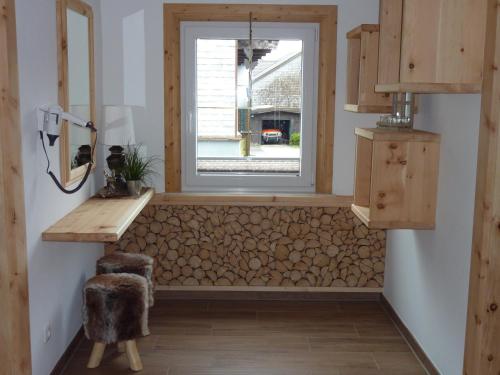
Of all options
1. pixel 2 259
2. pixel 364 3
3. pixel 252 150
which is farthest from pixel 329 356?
pixel 364 3

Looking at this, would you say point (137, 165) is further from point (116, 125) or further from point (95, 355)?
point (95, 355)

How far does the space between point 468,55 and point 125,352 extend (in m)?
2.43

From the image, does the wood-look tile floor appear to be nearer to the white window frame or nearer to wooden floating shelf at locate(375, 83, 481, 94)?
the white window frame

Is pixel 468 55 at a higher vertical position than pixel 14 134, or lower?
higher

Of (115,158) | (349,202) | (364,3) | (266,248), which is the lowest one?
(266,248)

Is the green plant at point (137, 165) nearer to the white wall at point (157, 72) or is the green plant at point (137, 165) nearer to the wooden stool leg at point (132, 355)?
the white wall at point (157, 72)

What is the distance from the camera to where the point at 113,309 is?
3.20 meters

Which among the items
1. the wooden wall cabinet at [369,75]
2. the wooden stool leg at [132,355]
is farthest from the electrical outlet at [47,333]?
the wooden wall cabinet at [369,75]

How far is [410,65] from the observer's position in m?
2.67

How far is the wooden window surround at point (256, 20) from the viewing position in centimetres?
428

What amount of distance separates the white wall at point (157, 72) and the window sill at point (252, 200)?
111mm

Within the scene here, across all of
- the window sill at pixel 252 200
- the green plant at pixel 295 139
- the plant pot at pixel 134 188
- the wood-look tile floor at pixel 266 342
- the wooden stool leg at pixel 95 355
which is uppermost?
the green plant at pixel 295 139

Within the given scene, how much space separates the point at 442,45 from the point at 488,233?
Answer: 32.3 inches

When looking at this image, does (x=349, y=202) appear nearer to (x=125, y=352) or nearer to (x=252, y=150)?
(x=252, y=150)
